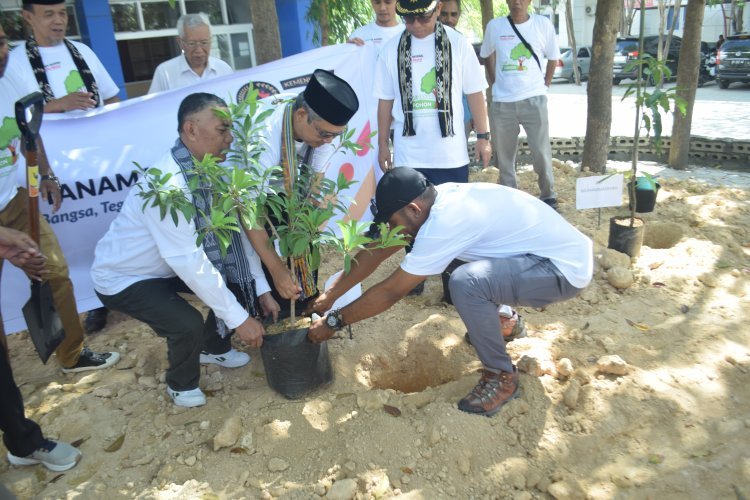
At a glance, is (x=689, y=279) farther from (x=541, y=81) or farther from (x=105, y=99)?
(x=105, y=99)

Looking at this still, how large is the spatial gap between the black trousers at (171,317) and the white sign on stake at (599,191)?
2944 millimetres

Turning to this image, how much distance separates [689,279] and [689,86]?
332cm

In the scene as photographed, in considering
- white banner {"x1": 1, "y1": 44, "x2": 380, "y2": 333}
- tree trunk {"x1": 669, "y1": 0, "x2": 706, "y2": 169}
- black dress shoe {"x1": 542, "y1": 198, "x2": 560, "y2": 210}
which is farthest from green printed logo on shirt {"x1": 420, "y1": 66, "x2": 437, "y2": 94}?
tree trunk {"x1": 669, "y1": 0, "x2": 706, "y2": 169}

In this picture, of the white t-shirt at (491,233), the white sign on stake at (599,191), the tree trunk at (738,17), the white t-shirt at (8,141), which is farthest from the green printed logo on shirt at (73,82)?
the tree trunk at (738,17)

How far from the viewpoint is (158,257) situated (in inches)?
116

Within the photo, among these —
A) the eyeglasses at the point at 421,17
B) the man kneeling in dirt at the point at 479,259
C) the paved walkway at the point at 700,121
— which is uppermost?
the eyeglasses at the point at 421,17

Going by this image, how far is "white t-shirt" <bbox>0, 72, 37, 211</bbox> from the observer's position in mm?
3086

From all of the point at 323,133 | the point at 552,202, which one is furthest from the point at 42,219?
the point at 552,202

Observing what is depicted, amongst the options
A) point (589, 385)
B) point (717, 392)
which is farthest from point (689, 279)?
point (589, 385)

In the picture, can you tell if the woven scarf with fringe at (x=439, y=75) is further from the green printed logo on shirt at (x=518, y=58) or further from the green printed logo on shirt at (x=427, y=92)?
the green printed logo on shirt at (x=518, y=58)

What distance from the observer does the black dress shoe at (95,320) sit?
4012 millimetres

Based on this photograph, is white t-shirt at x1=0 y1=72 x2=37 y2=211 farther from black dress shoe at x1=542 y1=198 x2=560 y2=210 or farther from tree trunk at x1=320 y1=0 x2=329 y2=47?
black dress shoe at x1=542 y1=198 x2=560 y2=210

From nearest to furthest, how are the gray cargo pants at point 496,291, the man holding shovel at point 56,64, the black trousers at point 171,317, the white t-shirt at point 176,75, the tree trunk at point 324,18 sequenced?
1. the gray cargo pants at point 496,291
2. the black trousers at point 171,317
3. the man holding shovel at point 56,64
4. the white t-shirt at point 176,75
5. the tree trunk at point 324,18

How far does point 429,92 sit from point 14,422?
301cm
